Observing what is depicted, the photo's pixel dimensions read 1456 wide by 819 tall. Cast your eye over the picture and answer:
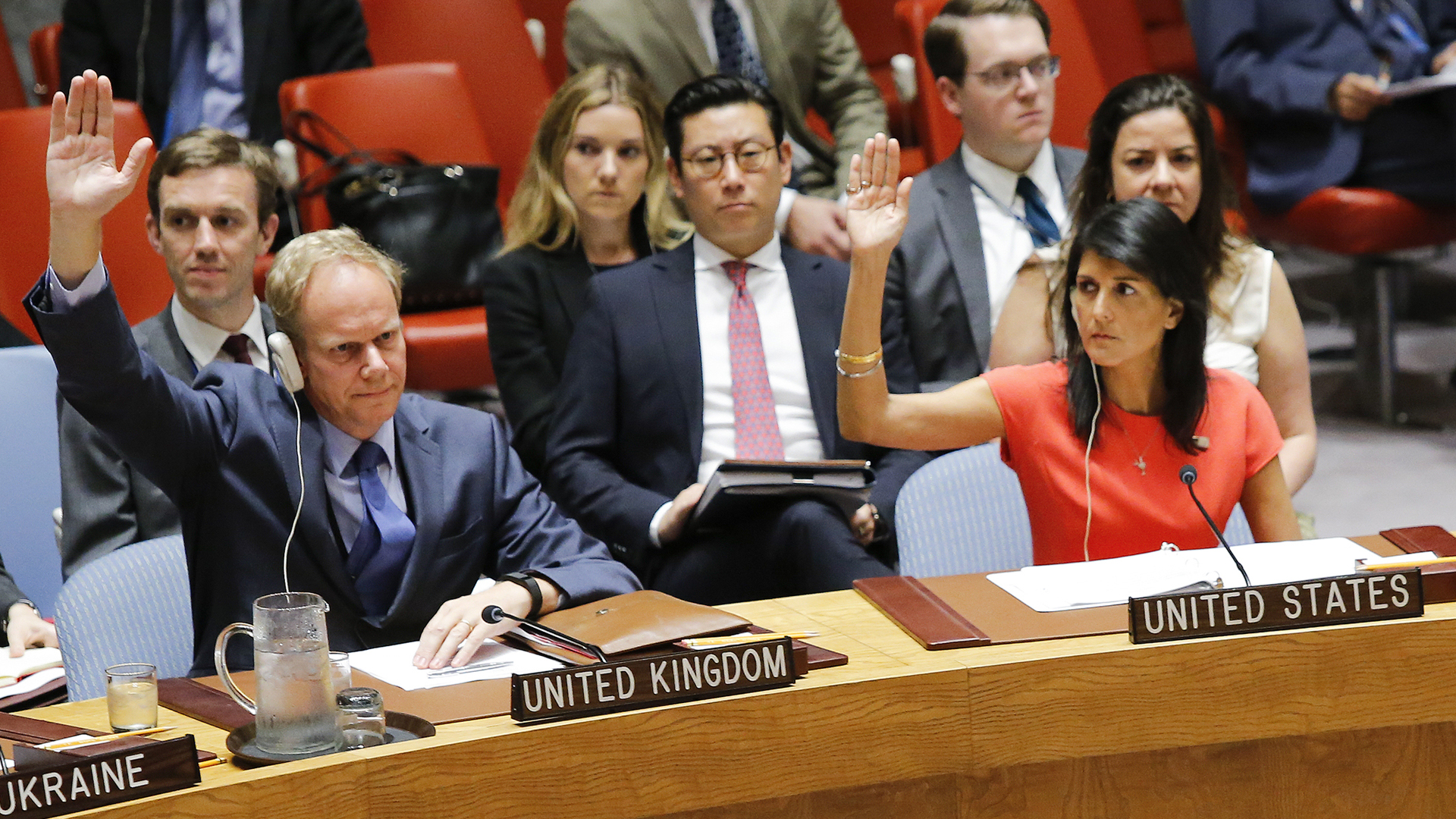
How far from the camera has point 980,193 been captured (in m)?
3.02

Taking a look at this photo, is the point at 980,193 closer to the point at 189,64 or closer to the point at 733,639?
the point at 733,639

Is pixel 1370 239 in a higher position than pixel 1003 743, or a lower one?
higher

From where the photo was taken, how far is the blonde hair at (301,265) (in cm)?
187

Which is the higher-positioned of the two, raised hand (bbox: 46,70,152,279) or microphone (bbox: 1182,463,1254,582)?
raised hand (bbox: 46,70,152,279)

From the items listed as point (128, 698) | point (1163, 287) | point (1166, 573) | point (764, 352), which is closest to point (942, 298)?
point (764, 352)

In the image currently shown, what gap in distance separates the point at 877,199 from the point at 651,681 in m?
0.79

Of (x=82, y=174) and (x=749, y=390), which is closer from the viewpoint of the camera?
(x=82, y=174)

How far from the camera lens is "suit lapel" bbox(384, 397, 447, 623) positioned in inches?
72.8

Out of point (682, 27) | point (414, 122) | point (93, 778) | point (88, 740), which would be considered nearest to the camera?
point (93, 778)

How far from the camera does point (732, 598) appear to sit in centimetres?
245

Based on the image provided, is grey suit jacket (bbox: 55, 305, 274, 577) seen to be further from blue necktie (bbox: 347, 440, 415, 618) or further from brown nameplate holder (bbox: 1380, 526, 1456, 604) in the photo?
brown nameplate holder (bbox: 1380, 526, 1456, 604)

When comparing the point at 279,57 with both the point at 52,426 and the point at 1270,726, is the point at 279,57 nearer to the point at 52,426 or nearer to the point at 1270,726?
the point at 52,426

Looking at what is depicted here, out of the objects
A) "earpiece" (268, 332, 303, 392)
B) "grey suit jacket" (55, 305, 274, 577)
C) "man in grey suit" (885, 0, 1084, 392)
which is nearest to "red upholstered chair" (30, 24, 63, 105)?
"grey suit jacket" (55, 305, 274, 577)

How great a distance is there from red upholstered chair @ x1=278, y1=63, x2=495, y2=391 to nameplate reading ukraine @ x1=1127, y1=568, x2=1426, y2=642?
79.7 inches
